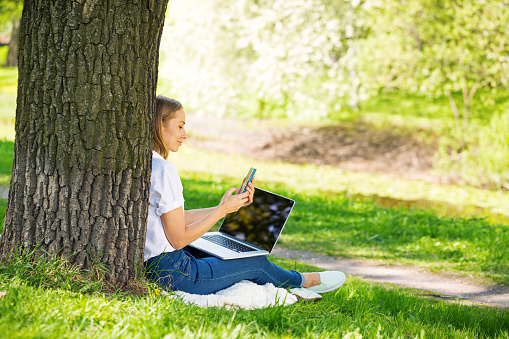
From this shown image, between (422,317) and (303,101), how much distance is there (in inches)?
413

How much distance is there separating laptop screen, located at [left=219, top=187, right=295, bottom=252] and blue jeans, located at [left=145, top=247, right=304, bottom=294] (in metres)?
0.23

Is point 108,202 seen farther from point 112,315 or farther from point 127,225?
point 112,315

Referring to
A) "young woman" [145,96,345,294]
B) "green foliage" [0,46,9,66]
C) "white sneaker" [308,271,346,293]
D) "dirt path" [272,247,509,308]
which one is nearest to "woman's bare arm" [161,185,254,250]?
"young woman" [145,96,345,294]

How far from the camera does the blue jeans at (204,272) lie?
3.30 m

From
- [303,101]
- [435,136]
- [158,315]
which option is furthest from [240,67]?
[158,315]

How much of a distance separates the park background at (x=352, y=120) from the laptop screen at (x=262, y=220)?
2379 millimetres

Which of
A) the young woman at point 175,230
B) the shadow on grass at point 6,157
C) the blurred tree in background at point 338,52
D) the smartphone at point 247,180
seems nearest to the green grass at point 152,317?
the young woman at point 175,230

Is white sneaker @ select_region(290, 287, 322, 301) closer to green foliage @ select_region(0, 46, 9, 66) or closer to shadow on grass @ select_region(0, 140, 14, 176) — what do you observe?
shadow on grass @ select_region(0, 140, 14, 176)

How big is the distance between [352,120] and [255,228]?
1542 centimetres

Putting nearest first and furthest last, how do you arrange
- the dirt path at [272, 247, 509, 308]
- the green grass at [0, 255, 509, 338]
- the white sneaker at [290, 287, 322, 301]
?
the green grass at [0, 255, 509, 338], the white sneaker at [290, 287, 322, 301], the dirt path at [272, 247, 509, 308]

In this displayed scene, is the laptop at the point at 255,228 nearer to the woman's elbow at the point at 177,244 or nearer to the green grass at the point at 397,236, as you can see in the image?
the woman's elbow at the point at 177,244

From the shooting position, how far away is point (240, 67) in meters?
14.6

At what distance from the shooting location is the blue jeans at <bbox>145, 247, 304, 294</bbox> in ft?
10.8

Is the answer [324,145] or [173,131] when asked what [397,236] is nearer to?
[173,131]
